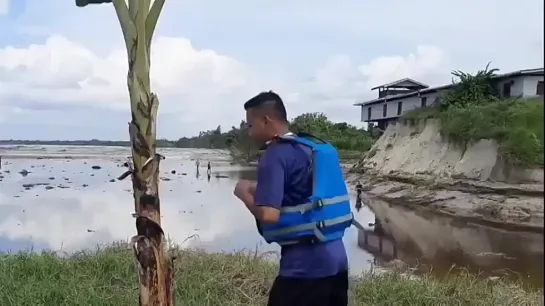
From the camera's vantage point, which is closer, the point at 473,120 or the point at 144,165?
the point at 144,165

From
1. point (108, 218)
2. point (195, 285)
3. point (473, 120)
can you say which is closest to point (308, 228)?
point (195, 285)

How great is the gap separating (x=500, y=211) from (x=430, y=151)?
7263 mm

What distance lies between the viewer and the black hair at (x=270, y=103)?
2809 millimetres

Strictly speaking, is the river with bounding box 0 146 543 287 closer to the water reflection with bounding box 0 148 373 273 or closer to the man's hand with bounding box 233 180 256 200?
the water reflection with bounding box 0 148 373 273

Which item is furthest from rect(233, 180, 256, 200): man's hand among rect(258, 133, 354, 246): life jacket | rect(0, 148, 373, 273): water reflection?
rect(0, 148, 373, 273): water reflection

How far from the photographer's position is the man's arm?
2.63m

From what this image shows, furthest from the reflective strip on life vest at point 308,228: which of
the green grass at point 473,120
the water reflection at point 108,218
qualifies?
the green grass at point 473,120

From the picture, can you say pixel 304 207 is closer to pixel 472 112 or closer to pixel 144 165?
pixel 144 165

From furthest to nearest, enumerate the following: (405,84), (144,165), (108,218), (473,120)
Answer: (405,84) → (473,120) → (108,218) → (144,165)

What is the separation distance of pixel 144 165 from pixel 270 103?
1092 mm

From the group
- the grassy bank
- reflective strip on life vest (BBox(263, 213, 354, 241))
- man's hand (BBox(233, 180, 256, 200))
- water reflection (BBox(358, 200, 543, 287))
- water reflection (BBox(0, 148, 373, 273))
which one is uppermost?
man's hand (BBox(233, 180, 256, 200))

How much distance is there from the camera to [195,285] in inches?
227

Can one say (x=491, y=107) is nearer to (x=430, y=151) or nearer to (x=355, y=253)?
(x=430, y=151)

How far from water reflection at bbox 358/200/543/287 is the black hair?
293 inches
